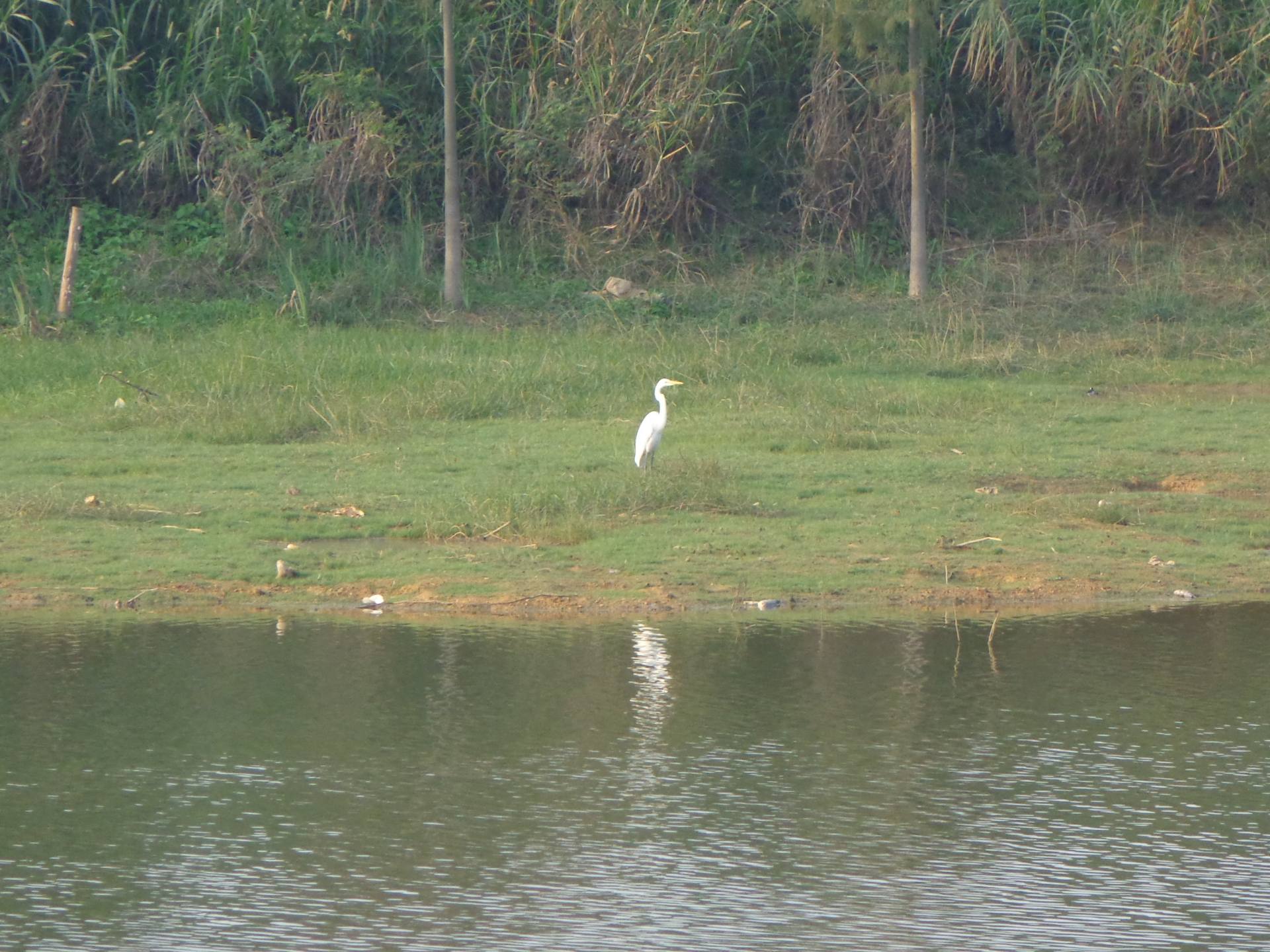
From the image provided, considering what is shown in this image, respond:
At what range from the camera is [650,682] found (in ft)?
20.3

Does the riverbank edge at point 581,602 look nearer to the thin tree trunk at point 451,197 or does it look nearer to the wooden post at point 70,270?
the wooden post at point 70,270

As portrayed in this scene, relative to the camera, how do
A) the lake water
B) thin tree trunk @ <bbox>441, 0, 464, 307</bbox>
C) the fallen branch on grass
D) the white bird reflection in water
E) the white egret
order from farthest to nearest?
Answer: thin tree trunk @ <bbox>441, 0, 464, 307</bbox>
the fallen branch on grass
the white egret
the white bird reflection in water
the lake water

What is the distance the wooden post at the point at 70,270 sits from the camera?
15344mm

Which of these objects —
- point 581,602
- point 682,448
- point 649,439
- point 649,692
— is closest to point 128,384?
point 682,448

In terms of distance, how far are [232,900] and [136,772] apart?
1.06 m

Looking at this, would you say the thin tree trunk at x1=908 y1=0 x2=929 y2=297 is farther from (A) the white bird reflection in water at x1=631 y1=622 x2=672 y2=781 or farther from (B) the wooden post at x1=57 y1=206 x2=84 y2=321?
(A) the white bird reflection in water at x1=631 y1=622 x2=672 y2=781

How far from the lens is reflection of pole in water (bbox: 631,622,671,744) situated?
5715 millimetres

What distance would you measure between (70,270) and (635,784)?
1169cm

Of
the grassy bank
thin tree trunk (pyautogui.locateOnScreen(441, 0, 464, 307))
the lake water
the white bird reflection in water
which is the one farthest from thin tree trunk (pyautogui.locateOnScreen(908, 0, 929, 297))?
the white bird reflection in water

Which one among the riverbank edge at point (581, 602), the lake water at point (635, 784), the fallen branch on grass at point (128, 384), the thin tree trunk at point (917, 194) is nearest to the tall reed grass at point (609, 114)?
the thin tree trunk at point (917, 194)

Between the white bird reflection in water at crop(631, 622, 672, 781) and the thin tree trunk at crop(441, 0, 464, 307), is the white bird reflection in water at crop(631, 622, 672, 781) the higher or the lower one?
the lower one

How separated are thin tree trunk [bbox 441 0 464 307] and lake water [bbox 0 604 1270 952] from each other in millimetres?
9577

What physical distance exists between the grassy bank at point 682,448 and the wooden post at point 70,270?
703mm

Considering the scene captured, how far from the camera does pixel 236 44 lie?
17.9 m
